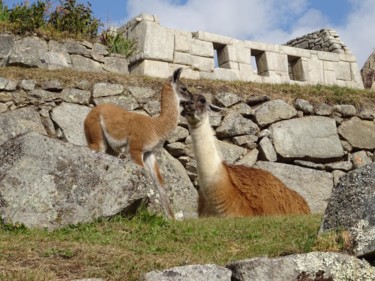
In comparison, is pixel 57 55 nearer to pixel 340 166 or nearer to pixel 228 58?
pixel 228 58

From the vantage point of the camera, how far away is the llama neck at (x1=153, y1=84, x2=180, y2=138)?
8509mm

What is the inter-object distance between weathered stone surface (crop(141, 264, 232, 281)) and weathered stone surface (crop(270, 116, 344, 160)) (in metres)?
7.59

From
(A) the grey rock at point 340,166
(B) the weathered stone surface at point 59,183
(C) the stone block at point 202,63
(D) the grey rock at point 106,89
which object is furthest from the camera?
(C) the stone block at point 202,63

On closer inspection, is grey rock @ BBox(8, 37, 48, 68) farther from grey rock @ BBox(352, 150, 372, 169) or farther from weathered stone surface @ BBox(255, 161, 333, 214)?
grey rock @ BBox(352, 150, 372, 169)

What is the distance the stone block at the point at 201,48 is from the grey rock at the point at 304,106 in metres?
2.44

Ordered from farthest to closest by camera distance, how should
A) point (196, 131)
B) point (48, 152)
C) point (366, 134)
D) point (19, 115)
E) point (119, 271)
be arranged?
point (366, 134)
point (19, 115)
point (196, 131)
point (48, 152)
point (119, 271)

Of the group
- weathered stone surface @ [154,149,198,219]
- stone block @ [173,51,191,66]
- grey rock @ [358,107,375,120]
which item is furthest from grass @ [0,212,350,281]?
stone block @ [173,51,191,66]

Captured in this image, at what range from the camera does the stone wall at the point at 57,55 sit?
11.9 metres

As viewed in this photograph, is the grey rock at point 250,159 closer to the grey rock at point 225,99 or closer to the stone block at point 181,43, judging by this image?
the grey rock at point 225,99

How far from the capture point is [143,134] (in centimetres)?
831

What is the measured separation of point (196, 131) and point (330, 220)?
3.42 meters

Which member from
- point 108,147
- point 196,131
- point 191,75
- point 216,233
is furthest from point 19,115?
point 216,233

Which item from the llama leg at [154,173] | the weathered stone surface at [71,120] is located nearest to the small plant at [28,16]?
the weathered stone surface at [71,120]

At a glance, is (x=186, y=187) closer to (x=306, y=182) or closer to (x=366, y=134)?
(x=306, y=182)
